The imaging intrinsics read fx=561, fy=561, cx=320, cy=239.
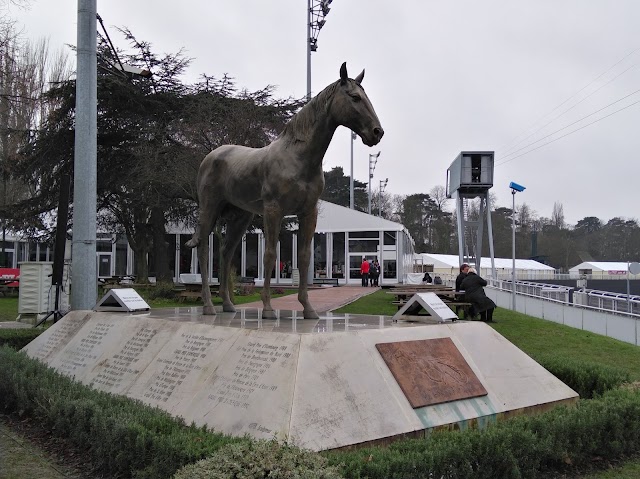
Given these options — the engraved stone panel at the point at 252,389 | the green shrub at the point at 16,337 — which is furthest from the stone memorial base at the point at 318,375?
the green shrub at the point at 16,337

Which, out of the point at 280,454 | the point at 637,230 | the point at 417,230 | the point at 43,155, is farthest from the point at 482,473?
the point at 637,230

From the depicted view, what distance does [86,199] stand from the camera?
390 inches

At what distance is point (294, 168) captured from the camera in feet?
21.3

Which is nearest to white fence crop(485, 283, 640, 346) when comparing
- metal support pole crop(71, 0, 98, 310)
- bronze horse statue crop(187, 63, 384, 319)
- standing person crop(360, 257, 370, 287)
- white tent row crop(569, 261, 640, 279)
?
bronze horse statue crop(187, 63, 384, 319)

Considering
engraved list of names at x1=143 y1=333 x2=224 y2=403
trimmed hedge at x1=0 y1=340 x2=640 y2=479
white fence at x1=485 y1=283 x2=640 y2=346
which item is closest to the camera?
trimmed hedge at x1=0 y1=340 x2=640 y2=479

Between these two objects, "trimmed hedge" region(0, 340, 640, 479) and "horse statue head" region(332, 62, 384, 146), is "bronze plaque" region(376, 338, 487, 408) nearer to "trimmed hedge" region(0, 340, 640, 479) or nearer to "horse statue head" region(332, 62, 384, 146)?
"trimmed hedge" region(0, 340, 640, 479)

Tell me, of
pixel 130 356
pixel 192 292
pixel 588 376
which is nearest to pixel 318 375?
pixel 130 356

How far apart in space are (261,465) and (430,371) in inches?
99.6

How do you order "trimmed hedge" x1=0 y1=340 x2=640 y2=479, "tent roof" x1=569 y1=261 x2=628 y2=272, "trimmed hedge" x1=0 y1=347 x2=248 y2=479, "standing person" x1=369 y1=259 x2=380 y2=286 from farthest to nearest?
"tent roof" x1=569 y1=261 x2=628 y2=272, "standing person" x1=369 y1=259 x2=380 y2=286, "trimmed hedge" x1=0 y1=347 x2=248 y2=479, "trimmed hedge" x1=0 y1=340 x2=640 y2=479

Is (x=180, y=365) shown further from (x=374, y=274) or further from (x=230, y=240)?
(x=374, y=274)

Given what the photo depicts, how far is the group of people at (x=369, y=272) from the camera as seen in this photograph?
106 feet

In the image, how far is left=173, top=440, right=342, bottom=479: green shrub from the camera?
3.18 metres

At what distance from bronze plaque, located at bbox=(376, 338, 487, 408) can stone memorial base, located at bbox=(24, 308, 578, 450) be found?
0.01 m

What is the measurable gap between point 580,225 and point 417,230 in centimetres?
4066
